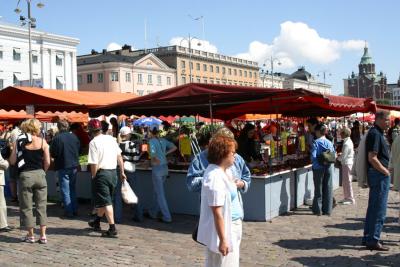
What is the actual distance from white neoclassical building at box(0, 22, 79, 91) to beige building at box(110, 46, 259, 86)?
20.9m

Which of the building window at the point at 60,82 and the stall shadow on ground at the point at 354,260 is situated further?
the building window at the point at 60,82

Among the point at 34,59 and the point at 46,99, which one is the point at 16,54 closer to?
the point at 34,59

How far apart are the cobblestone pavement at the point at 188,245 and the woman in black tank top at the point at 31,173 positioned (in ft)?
1.34

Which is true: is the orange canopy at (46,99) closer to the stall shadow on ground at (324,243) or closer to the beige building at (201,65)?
the stall shadow on ground at (324,243)

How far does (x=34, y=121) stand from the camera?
7145 millimetres

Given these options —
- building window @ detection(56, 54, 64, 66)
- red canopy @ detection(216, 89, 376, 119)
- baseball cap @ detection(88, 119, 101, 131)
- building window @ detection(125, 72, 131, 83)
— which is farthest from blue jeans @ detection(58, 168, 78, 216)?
building window @ detection(125, 72, 131, 83)

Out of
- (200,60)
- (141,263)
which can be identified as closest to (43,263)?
(141,263)

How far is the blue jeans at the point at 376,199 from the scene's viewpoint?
623 centimetres

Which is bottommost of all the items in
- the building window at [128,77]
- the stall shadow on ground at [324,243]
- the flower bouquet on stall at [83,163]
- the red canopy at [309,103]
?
the stall shadow on ground at [324,243]

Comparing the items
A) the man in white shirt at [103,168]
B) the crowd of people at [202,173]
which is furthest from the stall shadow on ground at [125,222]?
the man in white shirt at [103,168]

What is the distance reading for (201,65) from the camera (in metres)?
98.0

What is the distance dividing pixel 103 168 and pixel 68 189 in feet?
7.35

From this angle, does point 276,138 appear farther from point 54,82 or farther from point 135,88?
point 135,88

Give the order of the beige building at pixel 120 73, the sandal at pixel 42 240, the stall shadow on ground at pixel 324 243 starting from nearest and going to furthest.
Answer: the stall shadow on ground at pixel 324 243
the sandal at pixel 42 240
the beige building at pixel 120 73
